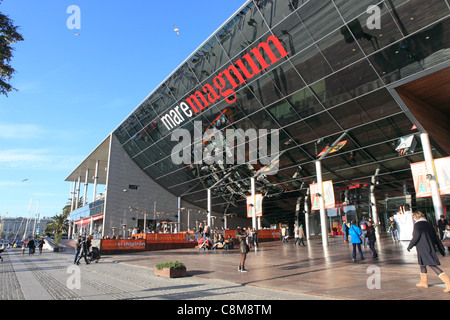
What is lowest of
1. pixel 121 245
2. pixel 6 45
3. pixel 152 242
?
pixel 121 245

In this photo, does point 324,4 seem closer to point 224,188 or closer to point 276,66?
point 276,66

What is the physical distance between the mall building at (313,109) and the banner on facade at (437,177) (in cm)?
17

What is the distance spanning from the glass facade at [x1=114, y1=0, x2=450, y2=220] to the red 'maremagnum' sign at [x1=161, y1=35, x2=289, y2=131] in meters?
0.37

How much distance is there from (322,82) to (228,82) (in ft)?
24.9

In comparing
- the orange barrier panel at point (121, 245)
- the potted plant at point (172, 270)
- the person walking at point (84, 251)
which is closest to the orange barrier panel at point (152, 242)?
the orange barrier panel at point (121, 245)

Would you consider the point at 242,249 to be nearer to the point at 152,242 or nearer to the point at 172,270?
the point at 172,270

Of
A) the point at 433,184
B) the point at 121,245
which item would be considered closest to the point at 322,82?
the point at 433,184

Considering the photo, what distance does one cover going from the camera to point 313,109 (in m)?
22.5

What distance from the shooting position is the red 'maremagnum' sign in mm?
20891

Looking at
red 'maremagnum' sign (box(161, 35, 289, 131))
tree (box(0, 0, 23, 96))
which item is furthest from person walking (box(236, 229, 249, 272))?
red 'maremagnum' sign (box(161, 35, 289, 131))

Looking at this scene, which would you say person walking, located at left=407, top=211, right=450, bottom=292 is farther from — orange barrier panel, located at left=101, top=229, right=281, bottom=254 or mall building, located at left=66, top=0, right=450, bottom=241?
orange barrier panel, located at left=101, top=229, right=281, bottom=254

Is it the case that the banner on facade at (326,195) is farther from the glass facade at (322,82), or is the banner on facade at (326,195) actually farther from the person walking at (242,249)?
the person walking at (242,249)

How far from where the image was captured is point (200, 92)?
1050 inches
